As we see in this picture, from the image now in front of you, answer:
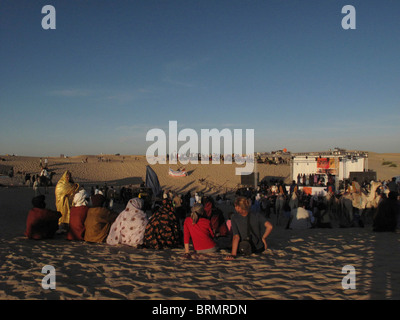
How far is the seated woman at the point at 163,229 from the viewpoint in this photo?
625 centimetres

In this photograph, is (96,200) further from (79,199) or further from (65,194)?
(65,194)

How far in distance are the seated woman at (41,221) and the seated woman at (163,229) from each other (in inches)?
96.9

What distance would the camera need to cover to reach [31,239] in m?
7.26

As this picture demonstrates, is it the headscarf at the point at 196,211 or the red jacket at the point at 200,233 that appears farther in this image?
the red jacket at the point at 200,233

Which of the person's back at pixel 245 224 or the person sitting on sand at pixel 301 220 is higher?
the person's back at pixel 245 224

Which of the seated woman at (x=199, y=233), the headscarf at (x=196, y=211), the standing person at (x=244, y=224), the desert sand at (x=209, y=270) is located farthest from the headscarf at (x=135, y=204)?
the standing person at (x=244, y=224)

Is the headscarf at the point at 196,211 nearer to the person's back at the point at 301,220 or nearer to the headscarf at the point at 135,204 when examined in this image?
the headscarf at the point at 135,204

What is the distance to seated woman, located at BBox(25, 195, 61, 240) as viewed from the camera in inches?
277

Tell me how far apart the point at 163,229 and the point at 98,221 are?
168cm

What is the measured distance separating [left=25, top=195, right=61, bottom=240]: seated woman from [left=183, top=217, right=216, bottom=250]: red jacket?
3407 millimetres

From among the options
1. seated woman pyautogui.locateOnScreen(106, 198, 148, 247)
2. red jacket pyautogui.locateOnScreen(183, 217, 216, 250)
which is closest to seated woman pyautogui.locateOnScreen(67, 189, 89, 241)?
seated woman pyautogui.locateOnScreen(106, 198, 148, 247)

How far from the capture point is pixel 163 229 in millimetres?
6324
